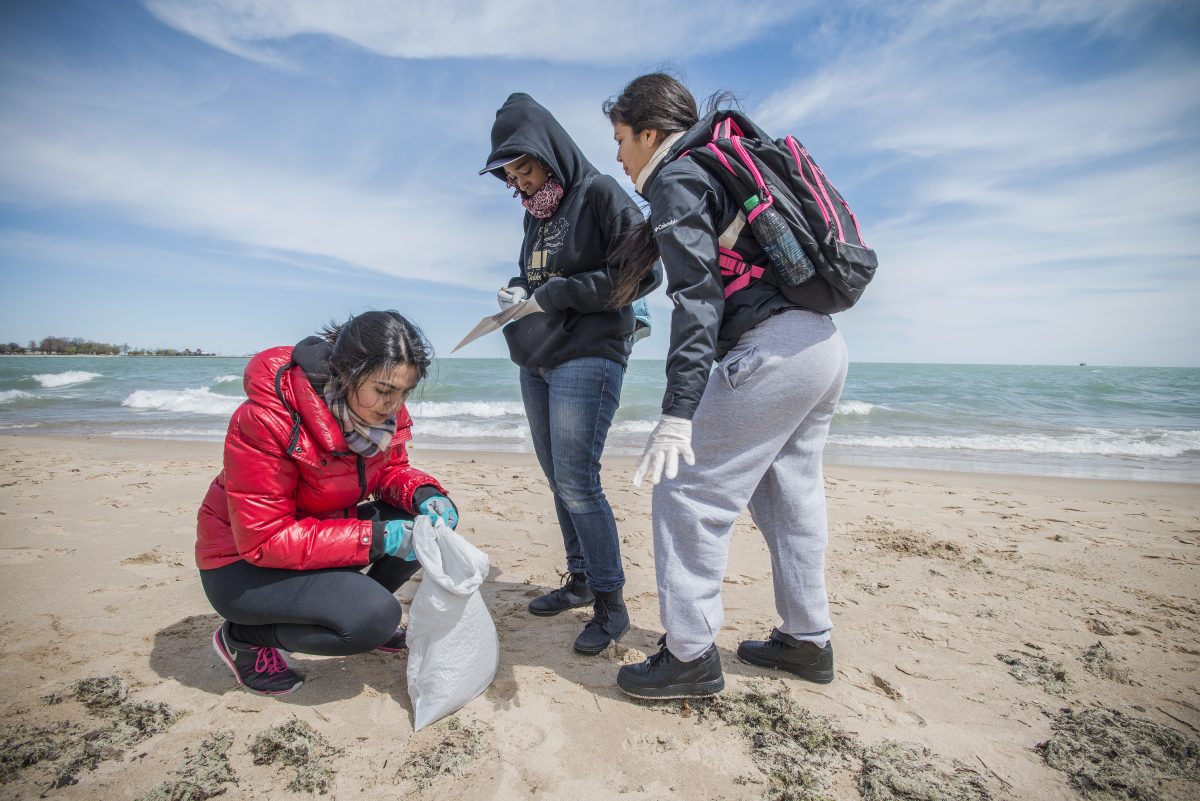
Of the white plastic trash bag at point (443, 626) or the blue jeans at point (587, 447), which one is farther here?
the blue jeans at point (587, 447)

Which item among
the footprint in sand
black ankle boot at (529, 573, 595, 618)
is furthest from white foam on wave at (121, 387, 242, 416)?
black ankle boot at (529, 573, 595, 618)

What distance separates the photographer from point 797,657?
2.02 metres

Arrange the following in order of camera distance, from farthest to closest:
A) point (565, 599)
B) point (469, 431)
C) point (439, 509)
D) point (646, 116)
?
point (469, 431)
point (565, 599)
point (439, 509)
point (646, 116)

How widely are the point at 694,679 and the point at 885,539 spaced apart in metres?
2.39

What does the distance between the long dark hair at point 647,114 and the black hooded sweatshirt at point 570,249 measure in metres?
0.18

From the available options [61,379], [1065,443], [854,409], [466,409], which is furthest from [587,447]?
[61,379]

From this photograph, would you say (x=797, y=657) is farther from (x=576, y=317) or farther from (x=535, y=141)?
(x=535, y=141)

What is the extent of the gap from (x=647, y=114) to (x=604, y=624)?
187cm

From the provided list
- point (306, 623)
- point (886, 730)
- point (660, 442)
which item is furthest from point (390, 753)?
point (886, 730)

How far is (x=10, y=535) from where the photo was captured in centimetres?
337

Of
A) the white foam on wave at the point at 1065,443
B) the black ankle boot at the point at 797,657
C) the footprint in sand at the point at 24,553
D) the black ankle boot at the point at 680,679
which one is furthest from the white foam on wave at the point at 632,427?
the black ankle boot at the point at 680,679

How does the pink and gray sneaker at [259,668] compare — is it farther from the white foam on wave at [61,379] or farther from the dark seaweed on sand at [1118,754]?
the white foam on wave at [61,379]

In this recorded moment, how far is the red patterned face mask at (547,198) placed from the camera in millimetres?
2291

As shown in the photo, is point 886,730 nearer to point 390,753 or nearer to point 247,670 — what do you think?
point 390,753
